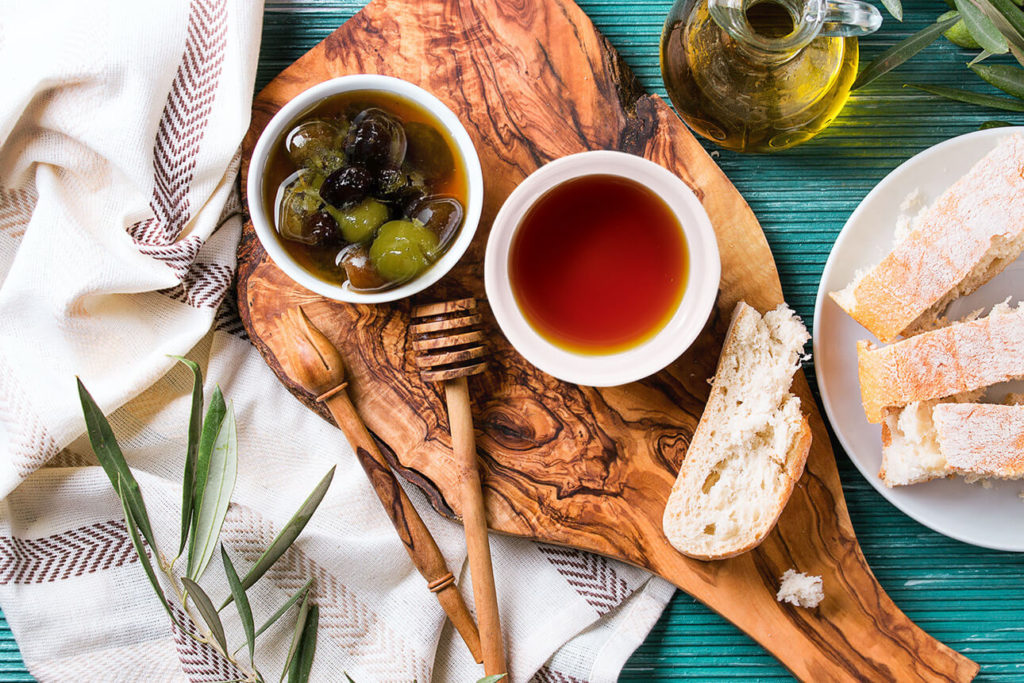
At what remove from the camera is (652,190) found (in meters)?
1.52

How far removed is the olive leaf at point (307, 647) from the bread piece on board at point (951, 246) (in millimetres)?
1368

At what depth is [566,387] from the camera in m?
1.63

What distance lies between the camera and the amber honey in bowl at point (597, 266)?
1.54 metres

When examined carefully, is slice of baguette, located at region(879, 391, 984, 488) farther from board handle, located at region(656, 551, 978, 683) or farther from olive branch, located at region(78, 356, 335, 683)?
olive branch, located at region(78, 356, 335, 683)

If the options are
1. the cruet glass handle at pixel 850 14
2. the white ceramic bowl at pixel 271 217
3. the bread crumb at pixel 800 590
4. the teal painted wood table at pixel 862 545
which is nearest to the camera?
the cruet glass handle at pixel 850 14

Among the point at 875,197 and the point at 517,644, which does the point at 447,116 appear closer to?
the point at 875,197

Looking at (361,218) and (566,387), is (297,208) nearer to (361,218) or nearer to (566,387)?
(361,218)

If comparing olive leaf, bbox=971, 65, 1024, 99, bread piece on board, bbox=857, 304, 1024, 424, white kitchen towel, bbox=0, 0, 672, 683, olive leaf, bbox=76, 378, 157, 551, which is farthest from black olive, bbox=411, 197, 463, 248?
olive leaf, bbox=971, 65, 1024, 99

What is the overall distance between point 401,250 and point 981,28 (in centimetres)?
124

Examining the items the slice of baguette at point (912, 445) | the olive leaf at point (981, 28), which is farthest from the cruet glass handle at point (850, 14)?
the slice of baguette at point (912, 445)

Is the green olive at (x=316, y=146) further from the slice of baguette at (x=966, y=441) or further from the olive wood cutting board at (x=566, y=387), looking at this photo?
the slice of baguette at (x=966, y=441)

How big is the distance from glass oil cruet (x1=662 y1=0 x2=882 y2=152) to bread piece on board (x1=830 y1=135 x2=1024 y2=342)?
34 cm

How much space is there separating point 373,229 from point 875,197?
3.71ft

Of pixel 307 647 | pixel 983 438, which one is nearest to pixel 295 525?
pixel 307 647
